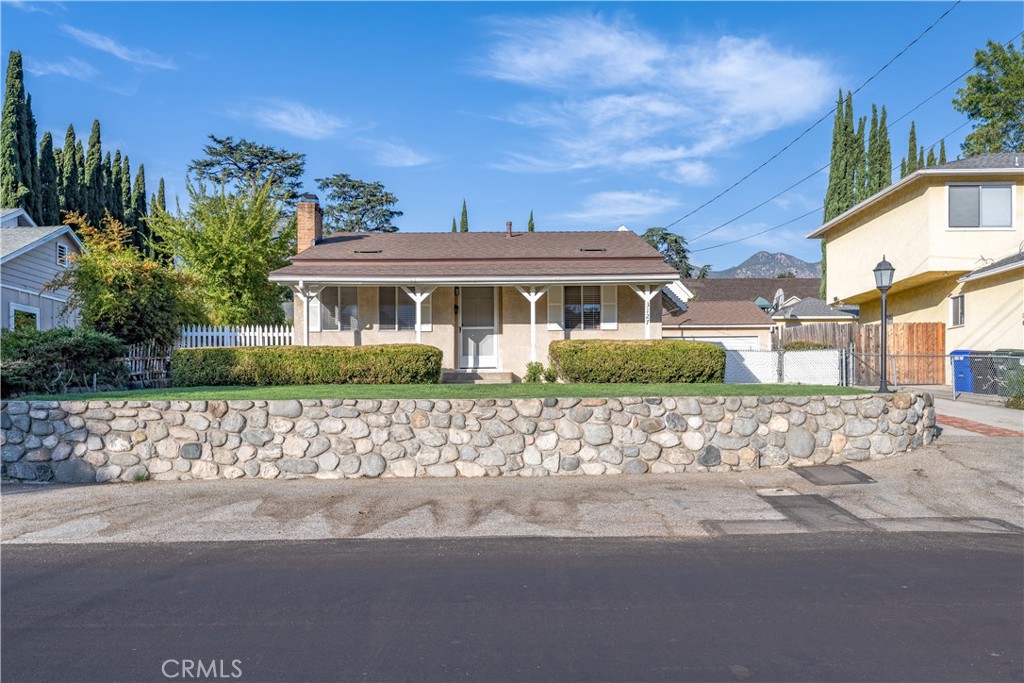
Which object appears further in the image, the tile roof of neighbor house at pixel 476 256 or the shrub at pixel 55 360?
the tile roof of neighbor house at pixel 476 256

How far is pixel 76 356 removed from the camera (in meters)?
13.4

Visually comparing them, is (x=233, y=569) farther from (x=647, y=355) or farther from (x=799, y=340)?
(x=799, y=340)

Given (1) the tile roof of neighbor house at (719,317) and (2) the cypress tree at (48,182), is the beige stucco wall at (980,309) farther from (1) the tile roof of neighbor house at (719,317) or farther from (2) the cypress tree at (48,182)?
(2) the cypress tree at (48,182)

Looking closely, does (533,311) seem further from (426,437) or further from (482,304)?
(426,437)

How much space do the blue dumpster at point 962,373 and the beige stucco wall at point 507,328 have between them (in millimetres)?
7818

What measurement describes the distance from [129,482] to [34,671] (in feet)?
19.3

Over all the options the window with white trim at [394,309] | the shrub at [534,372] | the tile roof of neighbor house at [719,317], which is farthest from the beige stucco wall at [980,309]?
the window with white trim at [394,309]

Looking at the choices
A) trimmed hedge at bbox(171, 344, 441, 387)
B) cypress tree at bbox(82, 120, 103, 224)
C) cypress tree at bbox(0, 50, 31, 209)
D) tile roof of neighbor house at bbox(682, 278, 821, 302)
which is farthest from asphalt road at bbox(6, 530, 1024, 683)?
tile roof of neighbor house at bbox(682, 278, 821, 302)

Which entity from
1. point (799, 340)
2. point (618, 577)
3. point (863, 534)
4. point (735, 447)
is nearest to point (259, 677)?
point (618, 577)

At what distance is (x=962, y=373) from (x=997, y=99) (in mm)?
21284

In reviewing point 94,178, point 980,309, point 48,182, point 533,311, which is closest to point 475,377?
point 533,311

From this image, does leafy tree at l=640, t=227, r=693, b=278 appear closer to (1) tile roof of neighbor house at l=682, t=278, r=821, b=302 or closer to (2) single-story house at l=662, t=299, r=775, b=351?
(1) tile roof of neighbor house at l=682, t=278, r=821, b=302

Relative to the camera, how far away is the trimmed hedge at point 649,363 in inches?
603

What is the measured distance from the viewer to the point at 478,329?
19.5 meters
